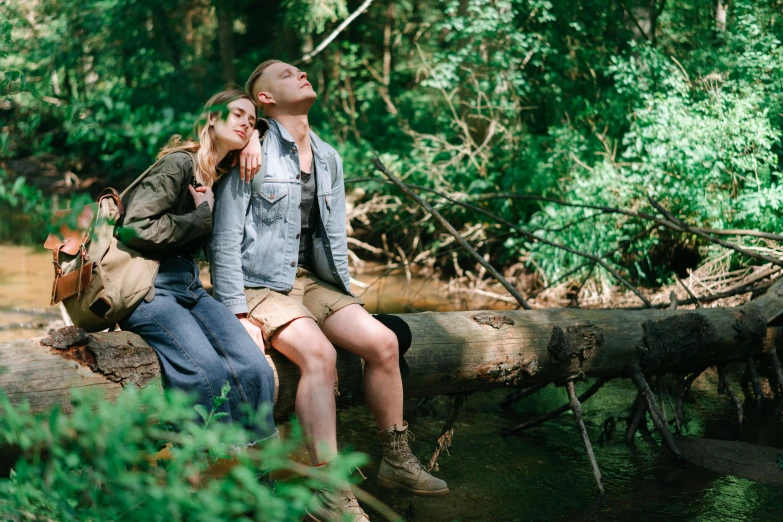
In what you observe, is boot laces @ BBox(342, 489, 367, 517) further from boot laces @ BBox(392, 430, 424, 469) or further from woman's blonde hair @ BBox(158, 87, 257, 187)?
woman's blonde hair @ BBox(158, 87, 257, 187)

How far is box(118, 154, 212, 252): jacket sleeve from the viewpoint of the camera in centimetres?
327

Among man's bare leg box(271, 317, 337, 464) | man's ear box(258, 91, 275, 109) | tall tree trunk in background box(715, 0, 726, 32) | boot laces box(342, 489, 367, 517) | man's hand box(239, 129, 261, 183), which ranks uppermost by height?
tall tree trunk in background box(715, 0, 726, 32)

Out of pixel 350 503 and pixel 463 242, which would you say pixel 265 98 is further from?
pixel 350 503

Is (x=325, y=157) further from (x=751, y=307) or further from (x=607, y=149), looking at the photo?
(x=607, y=149)

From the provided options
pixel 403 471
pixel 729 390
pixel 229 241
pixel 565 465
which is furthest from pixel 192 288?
pixel 729 390

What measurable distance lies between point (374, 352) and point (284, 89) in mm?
1393

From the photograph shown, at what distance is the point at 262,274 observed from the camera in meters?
3.70

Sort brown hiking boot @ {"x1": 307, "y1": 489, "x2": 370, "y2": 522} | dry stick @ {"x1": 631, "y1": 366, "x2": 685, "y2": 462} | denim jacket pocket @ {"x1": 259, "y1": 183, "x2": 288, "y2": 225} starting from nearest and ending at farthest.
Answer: brown hiking boot @ {"x1": 307, "y1": 489, "x2": 370, "y2": 522} < denim jacket pocket @ {"x1": 259, "y1": 183, "x2": 288, "y2": 225} < dry stick @ {"x1": 631, "y1": 366, "x2": 685, "y2": 462}

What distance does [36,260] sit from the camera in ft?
34.1

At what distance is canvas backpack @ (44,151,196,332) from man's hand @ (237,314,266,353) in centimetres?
45

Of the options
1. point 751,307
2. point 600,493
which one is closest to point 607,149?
point 751,307

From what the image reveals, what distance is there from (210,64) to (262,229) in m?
12.5

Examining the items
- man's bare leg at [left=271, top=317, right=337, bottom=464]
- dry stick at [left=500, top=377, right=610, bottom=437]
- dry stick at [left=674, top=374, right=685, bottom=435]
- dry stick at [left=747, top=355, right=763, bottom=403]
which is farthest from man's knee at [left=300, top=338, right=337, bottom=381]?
dry stick at [left=747, top=355, right=763, bottom=403]

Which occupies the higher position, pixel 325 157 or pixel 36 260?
pixel 325 157
